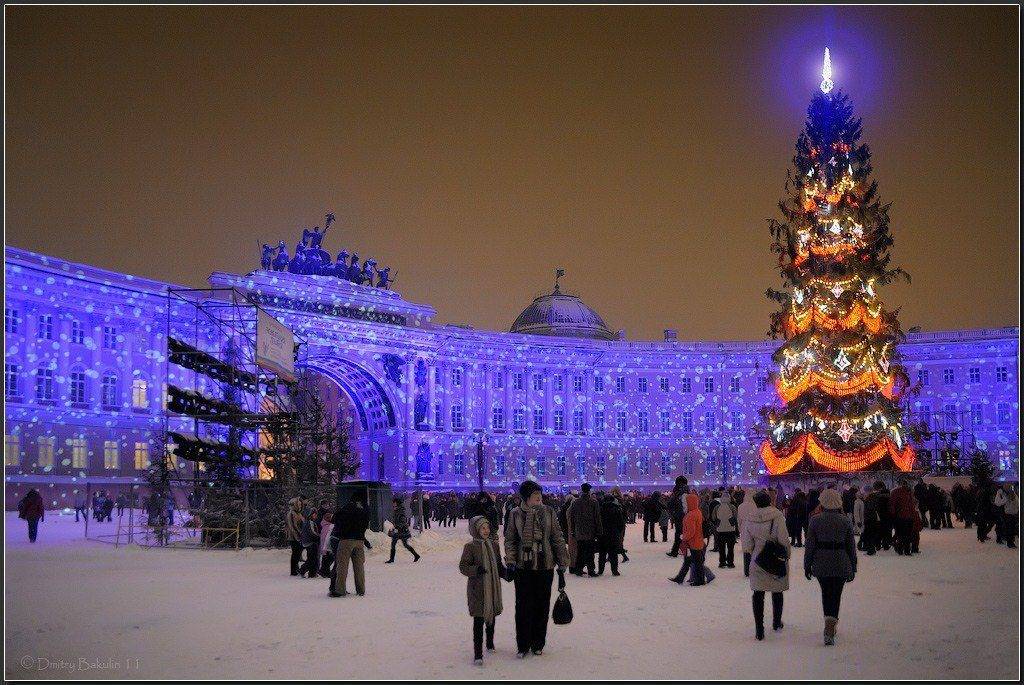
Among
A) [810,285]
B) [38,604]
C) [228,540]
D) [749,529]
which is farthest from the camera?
[810,285]

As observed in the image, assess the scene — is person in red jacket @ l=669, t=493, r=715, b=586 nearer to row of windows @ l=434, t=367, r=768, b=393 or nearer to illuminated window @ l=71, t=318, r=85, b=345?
illuminated window @ l=71, t=318, r=85, b=345

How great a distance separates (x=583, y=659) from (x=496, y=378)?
235 ft

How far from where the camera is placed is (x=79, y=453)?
184ft

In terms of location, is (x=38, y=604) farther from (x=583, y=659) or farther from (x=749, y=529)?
(x=749, y=529)

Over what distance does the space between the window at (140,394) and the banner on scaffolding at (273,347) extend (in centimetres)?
2616

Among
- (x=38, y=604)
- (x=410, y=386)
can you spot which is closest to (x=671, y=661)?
(x=38, y=604)

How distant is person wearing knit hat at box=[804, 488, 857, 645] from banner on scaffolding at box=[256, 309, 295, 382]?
2236 centimetres

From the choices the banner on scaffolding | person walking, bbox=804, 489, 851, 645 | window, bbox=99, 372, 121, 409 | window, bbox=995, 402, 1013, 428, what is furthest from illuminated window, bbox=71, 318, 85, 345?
window, bbox=995, 402, 1013, 428

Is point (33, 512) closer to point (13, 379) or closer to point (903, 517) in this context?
point (903, 517)

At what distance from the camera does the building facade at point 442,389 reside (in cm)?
5594

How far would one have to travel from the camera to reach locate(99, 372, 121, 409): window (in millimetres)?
59094

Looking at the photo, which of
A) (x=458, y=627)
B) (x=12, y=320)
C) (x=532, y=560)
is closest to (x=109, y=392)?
(x=12, y=320)

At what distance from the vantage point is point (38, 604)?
621 inches

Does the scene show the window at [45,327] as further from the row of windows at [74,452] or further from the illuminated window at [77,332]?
the row of windows at [74,452]
